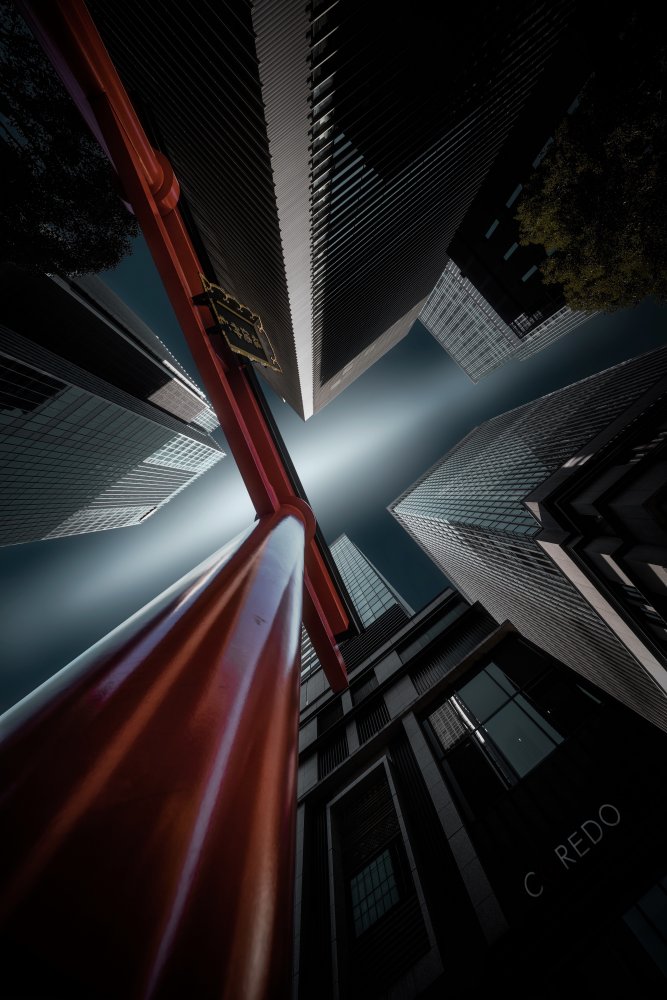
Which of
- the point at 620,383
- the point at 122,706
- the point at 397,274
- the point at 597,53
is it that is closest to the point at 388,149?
the point at 597,53

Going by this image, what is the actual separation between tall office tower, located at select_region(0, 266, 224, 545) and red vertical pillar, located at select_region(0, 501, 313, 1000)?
48150mm

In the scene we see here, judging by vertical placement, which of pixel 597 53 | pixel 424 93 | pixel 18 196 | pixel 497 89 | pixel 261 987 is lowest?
pixel 261 987

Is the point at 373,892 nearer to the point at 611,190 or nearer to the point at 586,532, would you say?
the point at 586,532

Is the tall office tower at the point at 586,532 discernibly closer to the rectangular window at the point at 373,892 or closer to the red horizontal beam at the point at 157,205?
the red horizontal beam at the point at 157,205

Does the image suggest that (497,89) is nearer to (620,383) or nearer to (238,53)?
(238,53)

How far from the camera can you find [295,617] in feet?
10.5

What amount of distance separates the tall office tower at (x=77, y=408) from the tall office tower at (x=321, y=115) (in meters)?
35.0

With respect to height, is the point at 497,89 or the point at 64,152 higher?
the point at 64,152

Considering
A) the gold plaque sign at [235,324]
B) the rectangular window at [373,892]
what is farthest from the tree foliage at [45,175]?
the rectangular window at [373,892]

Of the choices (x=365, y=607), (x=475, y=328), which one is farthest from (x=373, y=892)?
(x=475, y=328)

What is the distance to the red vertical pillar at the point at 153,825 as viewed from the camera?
0.84 meters

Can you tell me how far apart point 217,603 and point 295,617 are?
87cm

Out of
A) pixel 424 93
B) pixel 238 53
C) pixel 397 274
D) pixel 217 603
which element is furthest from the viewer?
pixel 397 274

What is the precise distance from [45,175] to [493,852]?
28846mm
